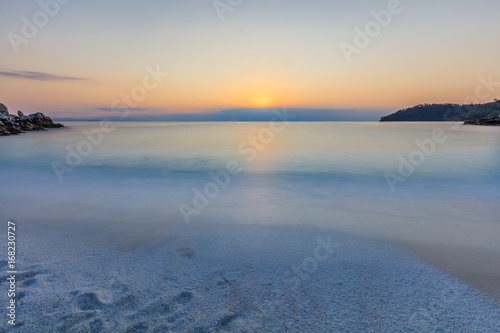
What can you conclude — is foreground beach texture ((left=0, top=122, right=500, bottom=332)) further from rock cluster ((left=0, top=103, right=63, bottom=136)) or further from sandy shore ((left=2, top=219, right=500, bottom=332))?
rock cluster ((left=0, top=103, right=63, bottom=136))

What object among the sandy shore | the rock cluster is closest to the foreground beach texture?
the sandy shore

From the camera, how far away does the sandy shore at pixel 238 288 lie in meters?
2.41

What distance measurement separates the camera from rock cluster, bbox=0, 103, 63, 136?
35.2 metres

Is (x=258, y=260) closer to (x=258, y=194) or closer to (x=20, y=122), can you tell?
(x=258, y=194)

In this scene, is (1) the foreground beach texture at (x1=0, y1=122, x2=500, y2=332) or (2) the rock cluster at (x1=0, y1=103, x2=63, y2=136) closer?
(1) the foreground beach texture at (x1=0, y1=122, x2=500, y2=332)

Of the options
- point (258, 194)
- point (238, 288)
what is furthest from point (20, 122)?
point (238, 288)

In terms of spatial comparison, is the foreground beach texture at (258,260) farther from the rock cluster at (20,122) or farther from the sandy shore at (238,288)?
the rock cluster at (20,122)

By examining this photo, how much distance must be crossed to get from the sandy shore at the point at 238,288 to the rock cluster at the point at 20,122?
41401 mm

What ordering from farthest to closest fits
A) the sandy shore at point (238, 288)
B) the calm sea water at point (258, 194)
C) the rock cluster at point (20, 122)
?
the rock cluster at point (20, 122), the calm sea water at point (258, 194), the sandy shore at point (238, 288)

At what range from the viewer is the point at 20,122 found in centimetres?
4253

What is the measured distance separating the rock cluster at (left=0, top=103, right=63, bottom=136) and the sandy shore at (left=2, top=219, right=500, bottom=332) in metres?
41.4

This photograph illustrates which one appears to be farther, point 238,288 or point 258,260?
point 258,260

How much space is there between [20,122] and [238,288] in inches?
2160

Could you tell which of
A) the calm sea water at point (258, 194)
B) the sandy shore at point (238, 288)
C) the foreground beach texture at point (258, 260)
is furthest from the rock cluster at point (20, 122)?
the sandy shore at point (238, 288)
